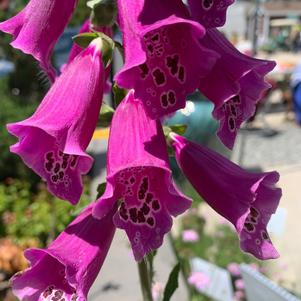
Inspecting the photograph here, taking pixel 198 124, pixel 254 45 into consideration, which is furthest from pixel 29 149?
pixel 198 124

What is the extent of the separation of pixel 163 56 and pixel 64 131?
7.5 inches

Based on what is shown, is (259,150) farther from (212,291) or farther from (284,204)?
(212,291)

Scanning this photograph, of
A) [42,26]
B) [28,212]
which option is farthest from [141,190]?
[28,212]

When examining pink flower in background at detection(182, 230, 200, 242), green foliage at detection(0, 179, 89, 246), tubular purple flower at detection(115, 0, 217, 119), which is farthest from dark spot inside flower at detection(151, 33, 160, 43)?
green foliage at detection(0, 179, 89, 246)

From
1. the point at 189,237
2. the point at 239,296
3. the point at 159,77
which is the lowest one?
the point at 189,237

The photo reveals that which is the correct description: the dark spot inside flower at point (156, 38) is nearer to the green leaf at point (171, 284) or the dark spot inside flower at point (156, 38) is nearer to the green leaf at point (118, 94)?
the green leaf at point (118, 94)

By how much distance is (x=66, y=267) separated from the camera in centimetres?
83

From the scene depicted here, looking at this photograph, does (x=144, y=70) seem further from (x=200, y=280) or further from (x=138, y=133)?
(x=200, y=280)

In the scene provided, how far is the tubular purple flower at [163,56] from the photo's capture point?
2.49ft

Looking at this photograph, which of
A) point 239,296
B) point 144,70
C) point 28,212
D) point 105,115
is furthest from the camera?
point 28,212

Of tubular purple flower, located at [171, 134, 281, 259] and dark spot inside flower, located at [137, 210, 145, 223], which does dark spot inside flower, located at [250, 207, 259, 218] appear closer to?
tubular purple flower, located at [171, 134, 281, 259]

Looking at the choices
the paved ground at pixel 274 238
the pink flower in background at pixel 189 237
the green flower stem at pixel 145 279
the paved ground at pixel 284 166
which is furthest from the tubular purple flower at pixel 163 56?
the pink flower in background at pixel 189 237

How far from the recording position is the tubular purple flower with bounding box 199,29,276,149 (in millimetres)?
849

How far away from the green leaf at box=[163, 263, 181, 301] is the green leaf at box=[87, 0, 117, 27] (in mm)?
500
